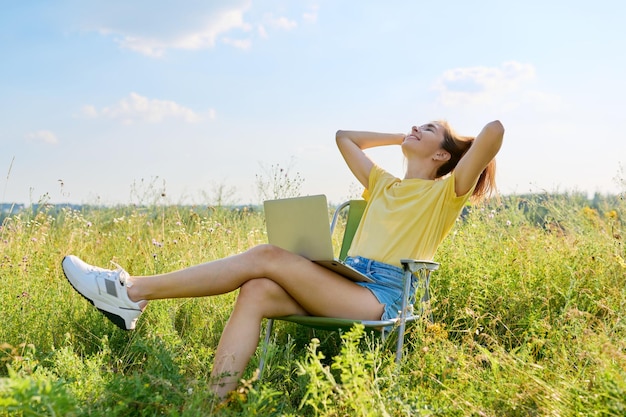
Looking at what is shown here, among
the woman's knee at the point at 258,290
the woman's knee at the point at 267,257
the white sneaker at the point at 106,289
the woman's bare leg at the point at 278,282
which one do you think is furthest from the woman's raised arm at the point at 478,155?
the white sneaker at the point at 106,289

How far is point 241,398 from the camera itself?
2.41m

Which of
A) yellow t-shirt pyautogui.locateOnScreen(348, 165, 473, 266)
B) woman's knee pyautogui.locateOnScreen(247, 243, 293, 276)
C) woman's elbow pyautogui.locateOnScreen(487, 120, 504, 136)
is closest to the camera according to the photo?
woman's knee pyautogui.locateOnScreen(247, 243, 293, 276)

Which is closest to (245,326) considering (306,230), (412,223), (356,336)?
(306,230)

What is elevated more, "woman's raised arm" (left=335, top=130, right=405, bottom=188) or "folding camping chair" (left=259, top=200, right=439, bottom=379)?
"woman's raised arm" (left=335, top=130, right=405, bottom=188)

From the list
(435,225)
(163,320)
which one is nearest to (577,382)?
(435,225)

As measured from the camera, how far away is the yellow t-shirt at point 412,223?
338cm

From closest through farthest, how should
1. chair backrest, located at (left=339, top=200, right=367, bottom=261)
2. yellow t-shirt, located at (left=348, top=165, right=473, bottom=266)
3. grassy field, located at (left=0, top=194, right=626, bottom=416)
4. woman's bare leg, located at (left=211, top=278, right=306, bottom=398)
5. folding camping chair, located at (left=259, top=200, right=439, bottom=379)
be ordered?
grassy field, located at (left=0, top=194, right=626, bottom=416)
woman's bare leg, located at (left=211, top=278, right=306, bottom=398)
folding camping chair, located at (left=259, top=200, right=439, bottom=379)
yellow t-shirt, located at (left=348, top=165, right=473, bottom=266)
chair backrest, located at (left=339, top=200, right=367, bottom=261)

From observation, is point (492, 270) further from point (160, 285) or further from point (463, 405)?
point (160, 285)

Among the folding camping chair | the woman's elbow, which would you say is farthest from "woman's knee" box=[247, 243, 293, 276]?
the woman's elbow

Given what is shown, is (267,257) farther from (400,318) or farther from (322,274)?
(400,318)

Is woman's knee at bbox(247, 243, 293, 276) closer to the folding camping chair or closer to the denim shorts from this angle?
the folding camping chair

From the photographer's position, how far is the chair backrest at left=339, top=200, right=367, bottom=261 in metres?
3.96

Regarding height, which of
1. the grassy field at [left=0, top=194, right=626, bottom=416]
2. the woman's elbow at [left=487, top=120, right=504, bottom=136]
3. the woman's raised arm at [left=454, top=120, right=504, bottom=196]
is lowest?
the grassy field at [left=0, top=194, right=626, bottom=416]

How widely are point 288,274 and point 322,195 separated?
39 cm
